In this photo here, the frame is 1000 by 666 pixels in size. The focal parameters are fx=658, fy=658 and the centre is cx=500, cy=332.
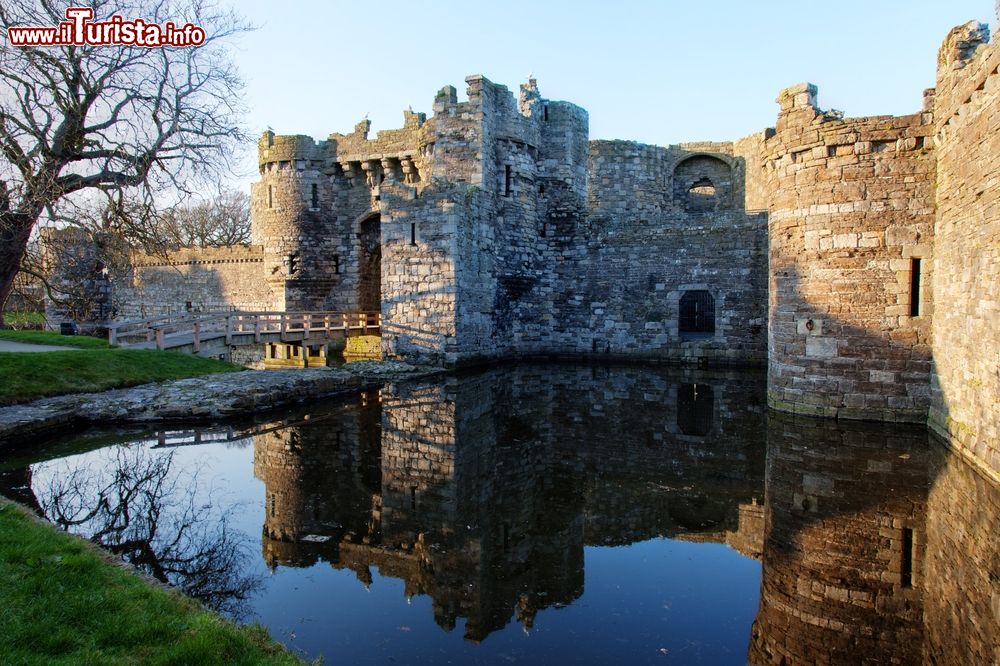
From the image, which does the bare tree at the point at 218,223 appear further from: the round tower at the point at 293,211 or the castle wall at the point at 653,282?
A: the castle wall at the point at 653,282

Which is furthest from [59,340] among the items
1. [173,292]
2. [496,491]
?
[173,292]

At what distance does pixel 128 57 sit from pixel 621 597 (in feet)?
35.2

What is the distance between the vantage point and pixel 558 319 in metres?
19.3

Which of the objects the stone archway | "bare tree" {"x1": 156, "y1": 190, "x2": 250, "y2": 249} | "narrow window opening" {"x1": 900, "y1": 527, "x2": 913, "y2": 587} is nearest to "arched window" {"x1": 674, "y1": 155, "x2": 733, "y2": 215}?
the stone archway

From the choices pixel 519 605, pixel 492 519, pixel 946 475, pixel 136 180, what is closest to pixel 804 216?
pixel 946 475

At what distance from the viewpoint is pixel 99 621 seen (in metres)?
3.47

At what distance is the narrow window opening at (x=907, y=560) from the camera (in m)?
4.63

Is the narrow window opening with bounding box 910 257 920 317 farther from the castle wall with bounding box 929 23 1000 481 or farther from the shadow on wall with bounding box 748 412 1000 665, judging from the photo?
the shadow on wall with bounding box 748 412 1000 665

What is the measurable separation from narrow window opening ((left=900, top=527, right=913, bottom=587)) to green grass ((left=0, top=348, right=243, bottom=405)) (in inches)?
445

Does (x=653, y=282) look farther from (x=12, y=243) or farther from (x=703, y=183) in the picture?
(x=12, y=243)

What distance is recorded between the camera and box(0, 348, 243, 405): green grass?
10.4 meters

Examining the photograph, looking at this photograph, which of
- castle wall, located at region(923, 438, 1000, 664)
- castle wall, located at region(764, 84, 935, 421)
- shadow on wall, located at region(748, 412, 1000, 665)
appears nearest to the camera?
castle wall, located at region(923, 438, 1000, 664)

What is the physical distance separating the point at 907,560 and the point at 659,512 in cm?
209

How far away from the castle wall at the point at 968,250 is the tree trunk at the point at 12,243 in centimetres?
1162
